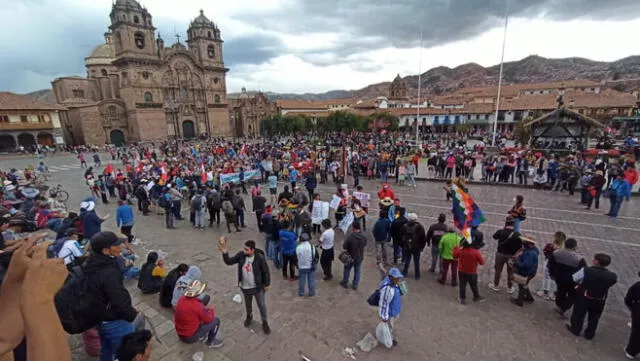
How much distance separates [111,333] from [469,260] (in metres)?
5.99

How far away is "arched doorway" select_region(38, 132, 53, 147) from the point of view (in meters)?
39.7

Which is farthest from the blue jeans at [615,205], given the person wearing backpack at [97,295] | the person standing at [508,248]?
the person wearing backpack at [97,295]

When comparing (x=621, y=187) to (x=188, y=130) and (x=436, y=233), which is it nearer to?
(x=436, y=233)

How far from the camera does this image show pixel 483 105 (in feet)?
200

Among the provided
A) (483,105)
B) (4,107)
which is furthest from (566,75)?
(4,107)

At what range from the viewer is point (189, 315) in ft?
13.5

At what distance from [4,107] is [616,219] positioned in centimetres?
5829

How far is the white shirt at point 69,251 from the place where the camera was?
213 inches

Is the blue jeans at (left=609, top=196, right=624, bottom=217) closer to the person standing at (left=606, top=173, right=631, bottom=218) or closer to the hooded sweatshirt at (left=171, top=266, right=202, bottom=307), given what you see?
the person standing at (left=606, top=173, right=631, bottom=218)

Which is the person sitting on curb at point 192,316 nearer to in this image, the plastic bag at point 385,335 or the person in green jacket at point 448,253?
the plastic bag at point 385,335

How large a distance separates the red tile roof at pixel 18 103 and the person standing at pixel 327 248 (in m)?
50.8

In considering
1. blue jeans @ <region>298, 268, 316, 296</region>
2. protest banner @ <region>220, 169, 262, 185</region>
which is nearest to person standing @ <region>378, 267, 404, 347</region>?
blue jeans @ <region>298, 268, 316, 296</region>

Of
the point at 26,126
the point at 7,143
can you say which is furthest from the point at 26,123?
the point at 7,143

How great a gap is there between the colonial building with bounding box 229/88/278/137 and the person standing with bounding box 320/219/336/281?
220 ft
